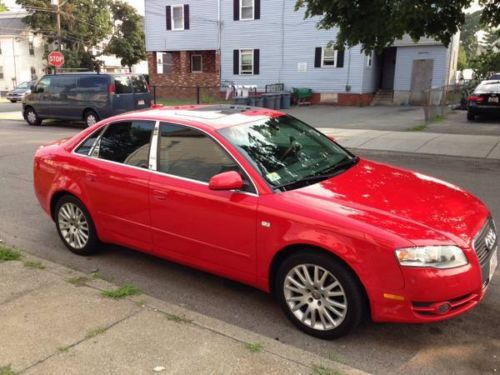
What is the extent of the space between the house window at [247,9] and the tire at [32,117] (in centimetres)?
1465

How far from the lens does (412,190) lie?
12.5 feet

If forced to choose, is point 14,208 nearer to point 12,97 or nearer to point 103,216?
point 103,216

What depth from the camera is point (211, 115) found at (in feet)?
14.3

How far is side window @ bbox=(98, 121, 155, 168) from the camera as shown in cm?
437

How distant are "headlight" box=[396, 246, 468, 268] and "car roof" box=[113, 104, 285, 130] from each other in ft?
6.02

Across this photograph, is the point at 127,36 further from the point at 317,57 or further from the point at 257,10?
the point at 317,57

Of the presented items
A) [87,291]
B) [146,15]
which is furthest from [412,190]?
[146,15]

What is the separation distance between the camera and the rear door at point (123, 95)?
15.9m

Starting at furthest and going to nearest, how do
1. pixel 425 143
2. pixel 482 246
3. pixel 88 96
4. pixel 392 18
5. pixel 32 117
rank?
pixel 32 117, pixel 88 96, pixel 425 143, pixel 392 18, pixel 482 246

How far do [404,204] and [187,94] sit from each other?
93.3 feet

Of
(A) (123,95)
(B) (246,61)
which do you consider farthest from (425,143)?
(B) (246,61)

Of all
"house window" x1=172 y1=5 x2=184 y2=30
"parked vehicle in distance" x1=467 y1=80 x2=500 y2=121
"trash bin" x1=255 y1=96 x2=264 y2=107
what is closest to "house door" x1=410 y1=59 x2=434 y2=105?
"trash bin" x1=255 y1=96 x2=264 y2=107

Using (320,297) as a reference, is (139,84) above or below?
above

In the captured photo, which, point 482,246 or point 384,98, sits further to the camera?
point 384,98
